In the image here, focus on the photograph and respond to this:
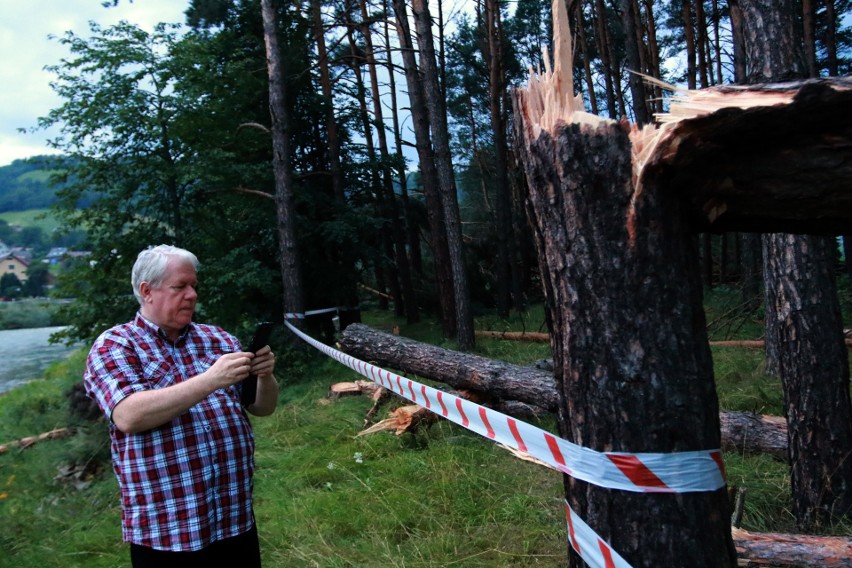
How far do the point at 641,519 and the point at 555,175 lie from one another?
3.44 ft

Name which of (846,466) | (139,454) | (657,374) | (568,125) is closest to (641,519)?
(657,374)

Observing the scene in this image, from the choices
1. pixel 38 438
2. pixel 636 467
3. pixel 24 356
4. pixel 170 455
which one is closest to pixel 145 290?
pixel 170 455

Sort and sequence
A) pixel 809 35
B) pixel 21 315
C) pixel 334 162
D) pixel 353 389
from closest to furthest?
pixel 353 389 → pixel 809 35 → pixel 334 162 → pixel 21 315

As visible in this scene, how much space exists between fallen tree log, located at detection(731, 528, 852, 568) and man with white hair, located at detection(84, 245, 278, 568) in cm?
226

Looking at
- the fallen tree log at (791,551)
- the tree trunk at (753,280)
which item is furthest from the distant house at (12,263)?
the fallen tree log at (791,551)

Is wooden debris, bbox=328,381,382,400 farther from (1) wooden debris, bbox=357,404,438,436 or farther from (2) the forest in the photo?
(2) the forest

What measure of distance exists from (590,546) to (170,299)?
1.76 meters

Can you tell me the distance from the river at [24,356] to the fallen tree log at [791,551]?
44.5 feet

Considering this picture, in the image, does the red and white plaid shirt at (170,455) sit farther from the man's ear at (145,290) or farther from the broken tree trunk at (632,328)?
Answer: the broken tree trunk at (632,328)

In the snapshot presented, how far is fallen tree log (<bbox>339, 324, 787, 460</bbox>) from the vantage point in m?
4.91

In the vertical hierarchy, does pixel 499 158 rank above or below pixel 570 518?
above

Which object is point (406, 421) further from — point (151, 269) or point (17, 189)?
point (17, 189)

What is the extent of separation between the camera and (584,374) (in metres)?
1.91

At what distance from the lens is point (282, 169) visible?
11227 millimetres
